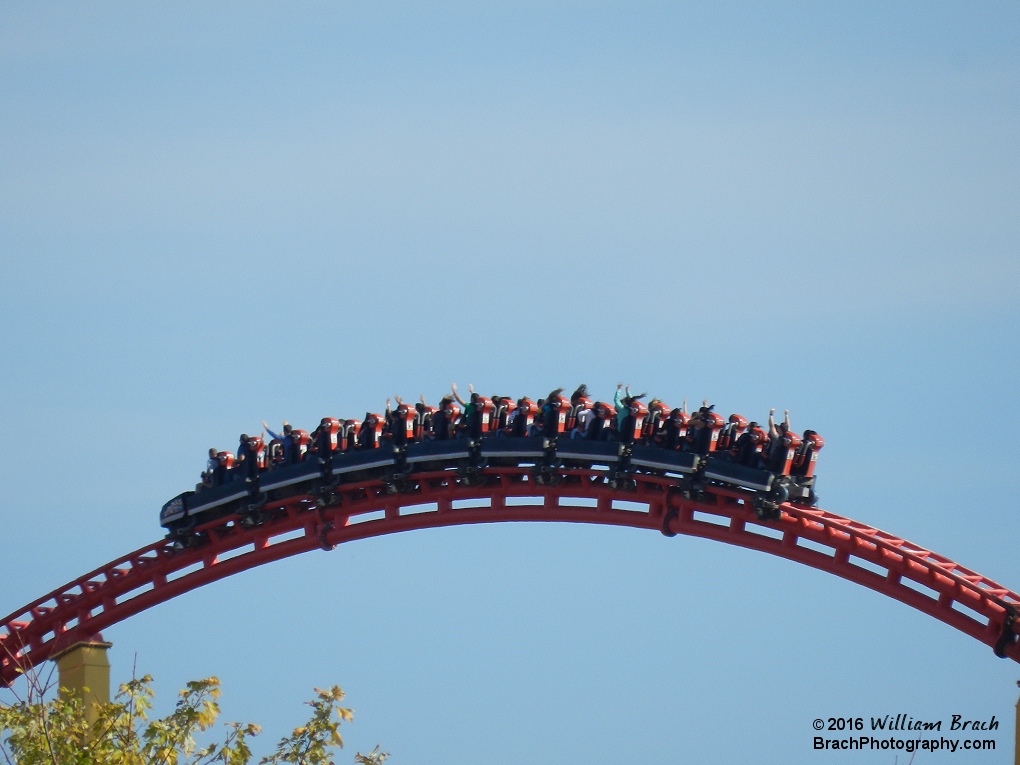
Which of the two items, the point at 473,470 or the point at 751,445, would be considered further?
the point at 473,470

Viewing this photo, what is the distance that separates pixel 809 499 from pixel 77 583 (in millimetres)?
11811

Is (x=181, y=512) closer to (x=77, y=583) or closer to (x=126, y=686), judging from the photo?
(x=77, y=583)

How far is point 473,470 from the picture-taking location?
81.9 ft

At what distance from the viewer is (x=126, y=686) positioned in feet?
A: 45.3

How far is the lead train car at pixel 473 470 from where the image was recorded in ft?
76.2

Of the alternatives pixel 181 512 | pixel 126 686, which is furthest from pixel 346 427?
pixel 126 686

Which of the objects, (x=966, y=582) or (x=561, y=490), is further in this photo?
(x=561, y=490)

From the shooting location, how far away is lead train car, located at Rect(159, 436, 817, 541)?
23234mm

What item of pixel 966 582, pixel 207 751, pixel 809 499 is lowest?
pixel 207 751

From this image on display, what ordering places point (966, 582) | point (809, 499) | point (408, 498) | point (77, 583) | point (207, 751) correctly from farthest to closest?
point (77, 583) → point (408, 498) → point (809, 499) → point (966, 582) → point (207, 751)

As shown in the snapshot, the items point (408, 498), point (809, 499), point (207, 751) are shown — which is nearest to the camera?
point (207, 751)

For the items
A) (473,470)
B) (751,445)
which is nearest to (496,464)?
(473,470)

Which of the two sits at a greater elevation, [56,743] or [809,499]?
[809,499]

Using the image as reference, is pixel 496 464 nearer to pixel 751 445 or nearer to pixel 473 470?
pixel 473 470
